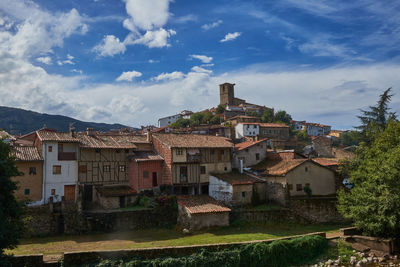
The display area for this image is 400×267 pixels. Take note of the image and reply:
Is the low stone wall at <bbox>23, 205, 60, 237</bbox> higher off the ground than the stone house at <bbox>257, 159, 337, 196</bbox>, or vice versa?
the stone house at <bbox>257, 159, 337, 196</bbox>

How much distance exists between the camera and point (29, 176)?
28.6 metres

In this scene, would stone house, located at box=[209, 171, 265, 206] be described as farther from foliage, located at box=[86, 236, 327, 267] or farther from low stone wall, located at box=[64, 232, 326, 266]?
low stone wall, located at box=[64, 232, 326, 266]

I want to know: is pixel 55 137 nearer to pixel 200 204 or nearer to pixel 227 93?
pixel 200 204

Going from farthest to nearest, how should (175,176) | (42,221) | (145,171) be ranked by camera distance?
(175,176) → (145,171) → (42,221)

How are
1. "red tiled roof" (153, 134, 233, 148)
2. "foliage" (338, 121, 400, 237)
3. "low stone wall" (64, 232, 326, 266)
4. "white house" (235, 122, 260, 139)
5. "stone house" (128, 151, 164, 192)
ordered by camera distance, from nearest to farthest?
"low stone wall" (64, 232, 326, 266), "foliage" (338, 121, 400, 237), "stone house" (128, 151, 164, 192), "red tiled roof" (153, 134, 233, 148), "white house" (235, 122, 260, 139)

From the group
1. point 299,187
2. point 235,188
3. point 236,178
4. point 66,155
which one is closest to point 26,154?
point 66,155

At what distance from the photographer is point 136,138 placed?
38312mm

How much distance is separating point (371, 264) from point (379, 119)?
22.1m

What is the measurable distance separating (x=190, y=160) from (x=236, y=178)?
223 inches

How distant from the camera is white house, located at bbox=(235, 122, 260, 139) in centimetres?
7112

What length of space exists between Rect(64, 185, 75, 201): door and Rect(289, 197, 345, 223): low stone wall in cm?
2286

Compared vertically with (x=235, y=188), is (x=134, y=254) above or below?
below

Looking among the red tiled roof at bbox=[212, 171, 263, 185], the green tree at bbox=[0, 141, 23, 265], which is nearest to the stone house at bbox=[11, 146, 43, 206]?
the green tree at bbox=[0, 141, 23, 265]

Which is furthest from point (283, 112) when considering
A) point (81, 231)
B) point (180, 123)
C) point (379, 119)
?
point (81, 231)
